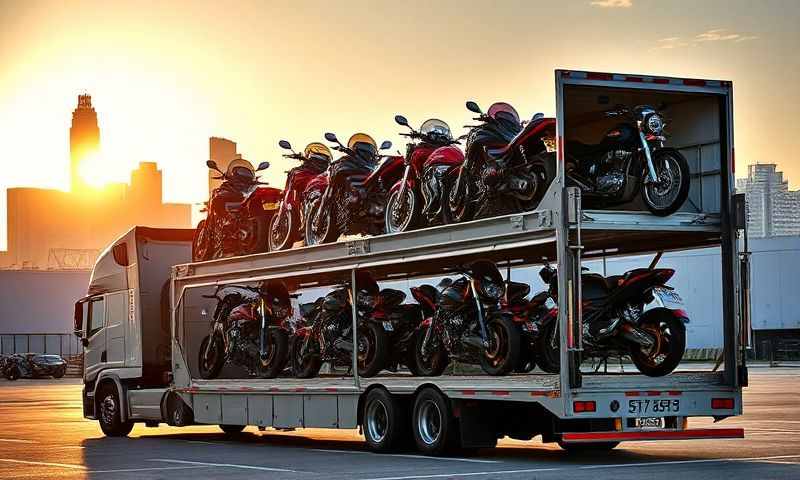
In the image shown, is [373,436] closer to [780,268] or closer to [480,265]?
[480,265]

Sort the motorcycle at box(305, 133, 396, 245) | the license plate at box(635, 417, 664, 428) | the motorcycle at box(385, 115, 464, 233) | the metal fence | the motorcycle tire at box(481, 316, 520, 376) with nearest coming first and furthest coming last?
the license plate at box(635, 417, 664, 428), the motorcycle tire at box(481, 316, 520, 376), the motorcycle at box(385, 115, 464, 233), the motorcycle at box(305, 133, 396, 245), the metal fence

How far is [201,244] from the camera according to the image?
23109 mm

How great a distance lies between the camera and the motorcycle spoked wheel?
18188 millimetres

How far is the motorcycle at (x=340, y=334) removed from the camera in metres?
18.5

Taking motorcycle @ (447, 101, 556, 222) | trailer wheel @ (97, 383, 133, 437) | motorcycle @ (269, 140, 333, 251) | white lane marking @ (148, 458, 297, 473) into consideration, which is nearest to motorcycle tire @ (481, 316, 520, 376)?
motorcycle @ (447, 101, 556, 222)

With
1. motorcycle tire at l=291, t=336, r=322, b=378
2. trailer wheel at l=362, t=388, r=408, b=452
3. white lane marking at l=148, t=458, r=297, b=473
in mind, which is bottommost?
white lane marking at l=148, t=458, r=297, b=473

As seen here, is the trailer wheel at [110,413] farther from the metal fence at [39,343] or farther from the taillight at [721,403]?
the metal fence at [39,343]

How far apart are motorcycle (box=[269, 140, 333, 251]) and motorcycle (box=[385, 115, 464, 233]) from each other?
2274 millimetres

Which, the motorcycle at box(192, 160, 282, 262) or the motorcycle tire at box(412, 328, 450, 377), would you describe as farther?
the motorcycle at box(192, 160, 282, 262)

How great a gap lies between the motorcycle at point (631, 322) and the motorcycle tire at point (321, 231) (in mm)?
4519

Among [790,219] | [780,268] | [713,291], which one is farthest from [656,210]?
[790,219]

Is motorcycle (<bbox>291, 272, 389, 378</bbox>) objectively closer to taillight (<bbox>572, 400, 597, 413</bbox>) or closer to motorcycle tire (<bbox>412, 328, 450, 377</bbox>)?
motorcycle tire (<bbox>412, 328, 450, 377</bbox>)

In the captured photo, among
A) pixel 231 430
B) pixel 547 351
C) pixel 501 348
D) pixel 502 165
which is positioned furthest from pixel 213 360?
pixel 547 351

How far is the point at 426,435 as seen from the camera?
17.0 meters
